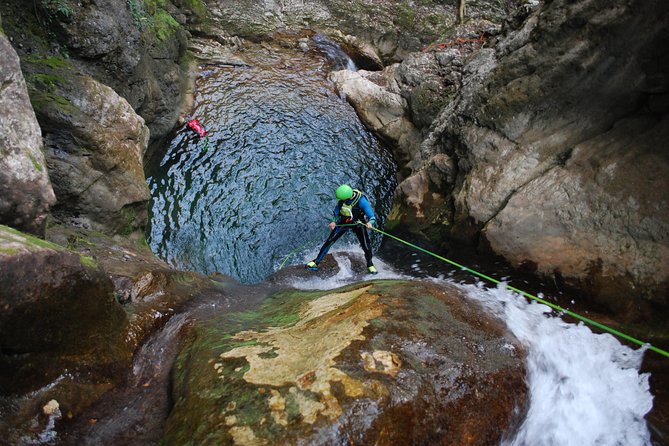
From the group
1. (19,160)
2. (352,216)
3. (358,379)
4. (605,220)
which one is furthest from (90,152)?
(605,220)

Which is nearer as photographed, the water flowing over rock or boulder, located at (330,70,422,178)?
the water flowing over rock

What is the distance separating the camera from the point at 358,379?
13.3 feet

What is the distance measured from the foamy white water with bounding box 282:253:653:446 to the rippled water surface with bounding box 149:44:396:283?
623 cm

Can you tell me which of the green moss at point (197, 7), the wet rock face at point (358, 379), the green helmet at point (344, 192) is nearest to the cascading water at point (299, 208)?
the wet rock face at point (358, 379)

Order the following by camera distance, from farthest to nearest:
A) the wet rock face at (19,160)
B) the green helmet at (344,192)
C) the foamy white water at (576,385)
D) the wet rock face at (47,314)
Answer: the green helmet at (344,192), the wet rock face at (19,160), the foamy white water at (576,385), the wet rock face at (47,314)

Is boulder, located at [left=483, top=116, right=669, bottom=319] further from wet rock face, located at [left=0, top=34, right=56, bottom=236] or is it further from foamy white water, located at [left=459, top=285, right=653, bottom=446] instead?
wet rock face, located at [left=0, top=34, right=56, bottom=236]

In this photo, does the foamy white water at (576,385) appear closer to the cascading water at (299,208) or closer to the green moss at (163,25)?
the cascading water at (299,208)

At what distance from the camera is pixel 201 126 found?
13398mm

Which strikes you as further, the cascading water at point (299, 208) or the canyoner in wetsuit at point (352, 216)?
the canyoner in wetsuit at point (352, 216)

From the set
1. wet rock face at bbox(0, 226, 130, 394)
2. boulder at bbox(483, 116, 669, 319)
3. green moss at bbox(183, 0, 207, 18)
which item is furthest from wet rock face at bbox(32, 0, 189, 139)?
boulder at bbox(483, 116, 669, 319)

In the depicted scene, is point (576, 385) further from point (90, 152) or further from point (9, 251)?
point (90, 152)

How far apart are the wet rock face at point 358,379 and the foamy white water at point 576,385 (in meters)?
0.33

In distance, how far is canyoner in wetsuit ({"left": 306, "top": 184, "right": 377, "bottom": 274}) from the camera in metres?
8.74

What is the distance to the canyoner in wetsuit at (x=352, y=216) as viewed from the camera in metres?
8.74
